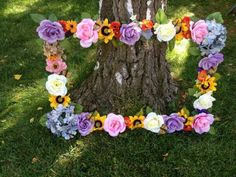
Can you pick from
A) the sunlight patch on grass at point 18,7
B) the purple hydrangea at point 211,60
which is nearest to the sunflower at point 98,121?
the purple hydrangea at point 211,60

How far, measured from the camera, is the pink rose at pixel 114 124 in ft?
14.3

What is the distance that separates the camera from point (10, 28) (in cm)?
671

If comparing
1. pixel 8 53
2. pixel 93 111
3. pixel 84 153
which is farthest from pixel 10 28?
pixel 84 153

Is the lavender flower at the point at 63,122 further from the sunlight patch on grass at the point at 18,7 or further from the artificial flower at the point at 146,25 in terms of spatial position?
the sunlight patch on grass at the point at 18,7

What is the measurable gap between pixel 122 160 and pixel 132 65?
921 mm

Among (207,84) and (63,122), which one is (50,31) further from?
(207,84)

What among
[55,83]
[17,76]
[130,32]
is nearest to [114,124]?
[55,83]

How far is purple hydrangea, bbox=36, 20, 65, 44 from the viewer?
4.02 meters

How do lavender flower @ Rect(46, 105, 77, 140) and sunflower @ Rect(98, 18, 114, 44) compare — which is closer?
sunflower @ Rect(98, 18, 114, 44)

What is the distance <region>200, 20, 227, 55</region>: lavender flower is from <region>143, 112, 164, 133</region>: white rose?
72 centimetres

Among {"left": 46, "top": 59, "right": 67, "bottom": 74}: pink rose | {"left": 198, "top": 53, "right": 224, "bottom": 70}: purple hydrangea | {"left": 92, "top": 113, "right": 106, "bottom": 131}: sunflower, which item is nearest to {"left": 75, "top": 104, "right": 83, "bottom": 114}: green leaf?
{"left": 92, "top": 113, "right": 106, "bottom": 131}: sunflower

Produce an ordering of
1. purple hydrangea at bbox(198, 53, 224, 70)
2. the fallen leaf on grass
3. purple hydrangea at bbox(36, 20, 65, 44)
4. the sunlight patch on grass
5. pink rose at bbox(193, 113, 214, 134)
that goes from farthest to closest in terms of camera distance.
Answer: the sunlight patch on grass < the fallen leaf on grass < pink rose at bbox(193, 113, 214, 134) < purple hydrangea at bbox(198, 53, 224, 70) < purple hydrangea at bbox(36, 20, 65, 44)

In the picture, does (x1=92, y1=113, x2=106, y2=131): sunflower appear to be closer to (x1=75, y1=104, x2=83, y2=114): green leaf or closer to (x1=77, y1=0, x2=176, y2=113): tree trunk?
(x1=75, y1=104, x2=83, y2=114): green leaf

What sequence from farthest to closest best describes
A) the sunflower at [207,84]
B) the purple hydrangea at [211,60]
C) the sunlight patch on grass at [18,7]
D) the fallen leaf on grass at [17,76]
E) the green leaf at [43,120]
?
the sunlight patch on grass at [18,7], the fallen leaf on grass at [17,76], the green leaf at [43,120], the sunflower at [207,84], the purple hydrangea at [211,60]
